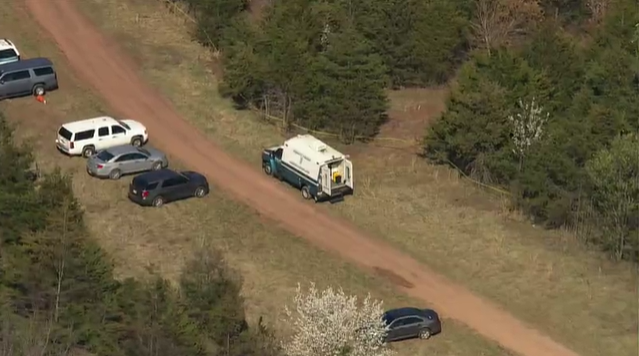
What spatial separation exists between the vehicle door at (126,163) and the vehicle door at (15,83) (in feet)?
29.6

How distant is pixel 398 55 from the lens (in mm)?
60594

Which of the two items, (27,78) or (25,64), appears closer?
(27,78)

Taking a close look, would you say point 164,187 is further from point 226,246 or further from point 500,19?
point 500,19

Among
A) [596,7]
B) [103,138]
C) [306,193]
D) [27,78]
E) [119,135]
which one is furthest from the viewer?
[596,7]

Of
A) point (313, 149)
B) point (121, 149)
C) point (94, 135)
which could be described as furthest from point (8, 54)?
point (313, 149)

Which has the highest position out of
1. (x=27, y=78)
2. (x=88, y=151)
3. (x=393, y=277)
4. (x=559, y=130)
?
(x=559, y=130)

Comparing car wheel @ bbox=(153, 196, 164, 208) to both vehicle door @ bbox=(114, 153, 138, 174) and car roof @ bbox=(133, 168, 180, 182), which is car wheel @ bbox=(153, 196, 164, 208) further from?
A: vehicle door @ bbox=(114, 153, 138, 174)

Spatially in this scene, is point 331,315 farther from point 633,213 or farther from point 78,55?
point 78,55

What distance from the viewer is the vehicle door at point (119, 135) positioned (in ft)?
169

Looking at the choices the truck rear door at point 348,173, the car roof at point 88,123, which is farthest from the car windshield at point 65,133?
the truck rear door at point 348,173

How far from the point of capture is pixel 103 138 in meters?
51.3

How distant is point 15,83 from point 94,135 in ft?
22.1

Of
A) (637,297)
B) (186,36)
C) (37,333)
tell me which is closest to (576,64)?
(637,297)

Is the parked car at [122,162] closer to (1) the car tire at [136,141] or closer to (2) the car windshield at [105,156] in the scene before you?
(2) the car windshield at [105,156]
